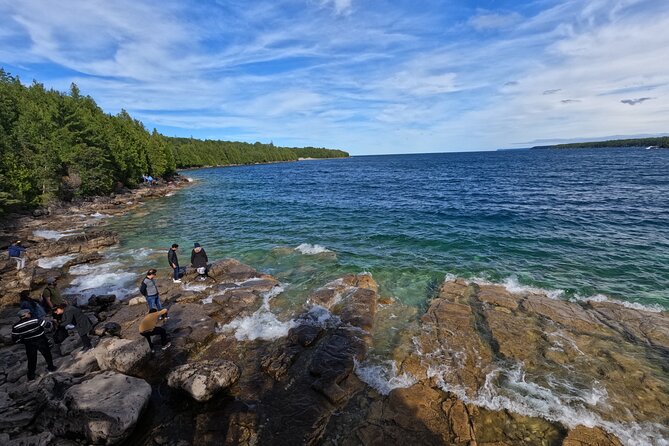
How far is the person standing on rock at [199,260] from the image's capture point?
1852cm

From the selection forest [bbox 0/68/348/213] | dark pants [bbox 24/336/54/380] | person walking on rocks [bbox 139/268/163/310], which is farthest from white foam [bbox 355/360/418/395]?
forest [bbox 0/68/348/213]

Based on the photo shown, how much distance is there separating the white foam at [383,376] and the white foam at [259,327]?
150 inches

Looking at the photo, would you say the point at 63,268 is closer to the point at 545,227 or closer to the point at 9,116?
the point at 9,116

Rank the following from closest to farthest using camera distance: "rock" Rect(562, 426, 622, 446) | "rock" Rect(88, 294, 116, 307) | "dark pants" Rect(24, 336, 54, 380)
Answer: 1. "rock" Rect(562, 426, 622, 446)
2. "dark pants" Rect(24, 336, 54, 380)
3. "rock" Rect(88, 294, 116, 307)

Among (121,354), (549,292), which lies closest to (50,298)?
(121,354)

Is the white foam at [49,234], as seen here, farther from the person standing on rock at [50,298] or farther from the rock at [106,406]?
the rock at [106,406]

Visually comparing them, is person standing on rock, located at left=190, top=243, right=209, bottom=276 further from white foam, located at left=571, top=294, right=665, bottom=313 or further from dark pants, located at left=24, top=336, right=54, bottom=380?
white foam, located at left=571, top=294, right=665, bottom=313

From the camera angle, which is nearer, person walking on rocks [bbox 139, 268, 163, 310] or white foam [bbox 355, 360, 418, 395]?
white foam [bbox 355, 360, 418, 395]

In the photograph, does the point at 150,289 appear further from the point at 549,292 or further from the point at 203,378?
the point at 549,292

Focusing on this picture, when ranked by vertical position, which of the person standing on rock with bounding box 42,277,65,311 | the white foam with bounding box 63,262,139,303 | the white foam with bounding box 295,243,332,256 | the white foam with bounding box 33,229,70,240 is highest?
the person standing on rock with bounding box 42,277,65,311

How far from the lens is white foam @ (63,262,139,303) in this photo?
57.0 feet

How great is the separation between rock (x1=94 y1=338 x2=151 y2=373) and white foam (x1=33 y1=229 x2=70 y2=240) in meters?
24.3

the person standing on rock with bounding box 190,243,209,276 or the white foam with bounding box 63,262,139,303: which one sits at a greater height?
the person standing on rock with bounding box 190,243,209,276

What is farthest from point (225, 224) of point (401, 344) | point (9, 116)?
point (9, 116)
